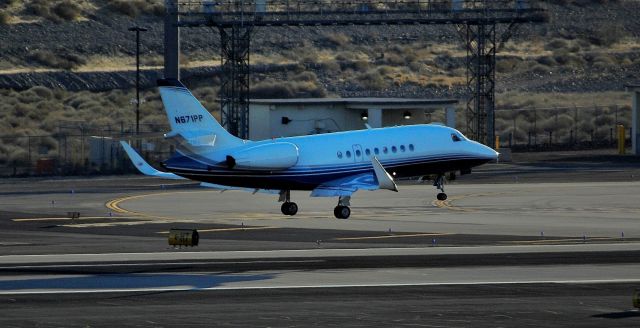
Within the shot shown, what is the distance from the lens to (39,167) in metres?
80.2

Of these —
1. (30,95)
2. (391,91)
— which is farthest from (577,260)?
(391,91)

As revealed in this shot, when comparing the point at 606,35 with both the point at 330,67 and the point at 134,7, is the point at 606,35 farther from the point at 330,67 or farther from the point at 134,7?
the point at 134,7

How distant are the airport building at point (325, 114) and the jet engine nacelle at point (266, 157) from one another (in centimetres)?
3547

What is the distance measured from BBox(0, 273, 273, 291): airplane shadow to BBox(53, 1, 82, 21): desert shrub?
116714 mm

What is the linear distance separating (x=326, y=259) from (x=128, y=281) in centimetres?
670

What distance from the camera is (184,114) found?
4575 cm

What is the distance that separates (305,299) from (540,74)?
121719 mm

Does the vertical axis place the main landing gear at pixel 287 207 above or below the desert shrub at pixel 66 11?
below

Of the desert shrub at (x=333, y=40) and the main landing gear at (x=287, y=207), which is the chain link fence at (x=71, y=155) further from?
the desert shrub at (x=333, y=40)

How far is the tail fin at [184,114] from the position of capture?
4569cm

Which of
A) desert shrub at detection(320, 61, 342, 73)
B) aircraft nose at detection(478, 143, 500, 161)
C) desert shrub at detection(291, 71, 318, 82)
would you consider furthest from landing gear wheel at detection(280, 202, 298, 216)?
desert shrub at detection(320, 61, 342, 73)

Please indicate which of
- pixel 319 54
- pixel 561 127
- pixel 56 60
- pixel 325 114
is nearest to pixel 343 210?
pixel 325 114

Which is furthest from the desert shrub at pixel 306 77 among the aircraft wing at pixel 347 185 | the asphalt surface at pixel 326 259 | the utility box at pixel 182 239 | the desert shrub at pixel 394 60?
the utility box at pixel 182 239

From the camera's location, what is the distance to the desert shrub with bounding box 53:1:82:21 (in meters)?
151
